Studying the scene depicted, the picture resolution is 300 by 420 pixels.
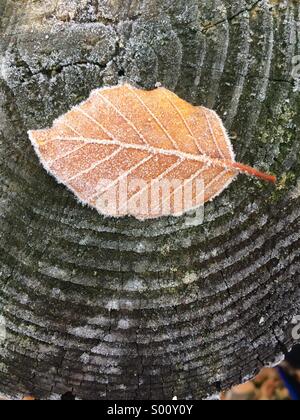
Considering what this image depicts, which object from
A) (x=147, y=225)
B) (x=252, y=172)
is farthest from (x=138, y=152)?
(x=252, y=172)

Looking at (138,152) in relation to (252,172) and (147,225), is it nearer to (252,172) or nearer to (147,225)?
(147,225)

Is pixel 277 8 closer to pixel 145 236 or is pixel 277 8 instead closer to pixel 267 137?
pixel 267 137

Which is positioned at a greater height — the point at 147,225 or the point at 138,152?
the point at 138,152

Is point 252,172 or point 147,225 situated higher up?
point 252,172

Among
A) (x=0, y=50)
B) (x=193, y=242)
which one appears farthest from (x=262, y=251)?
(x=0, y=50)
